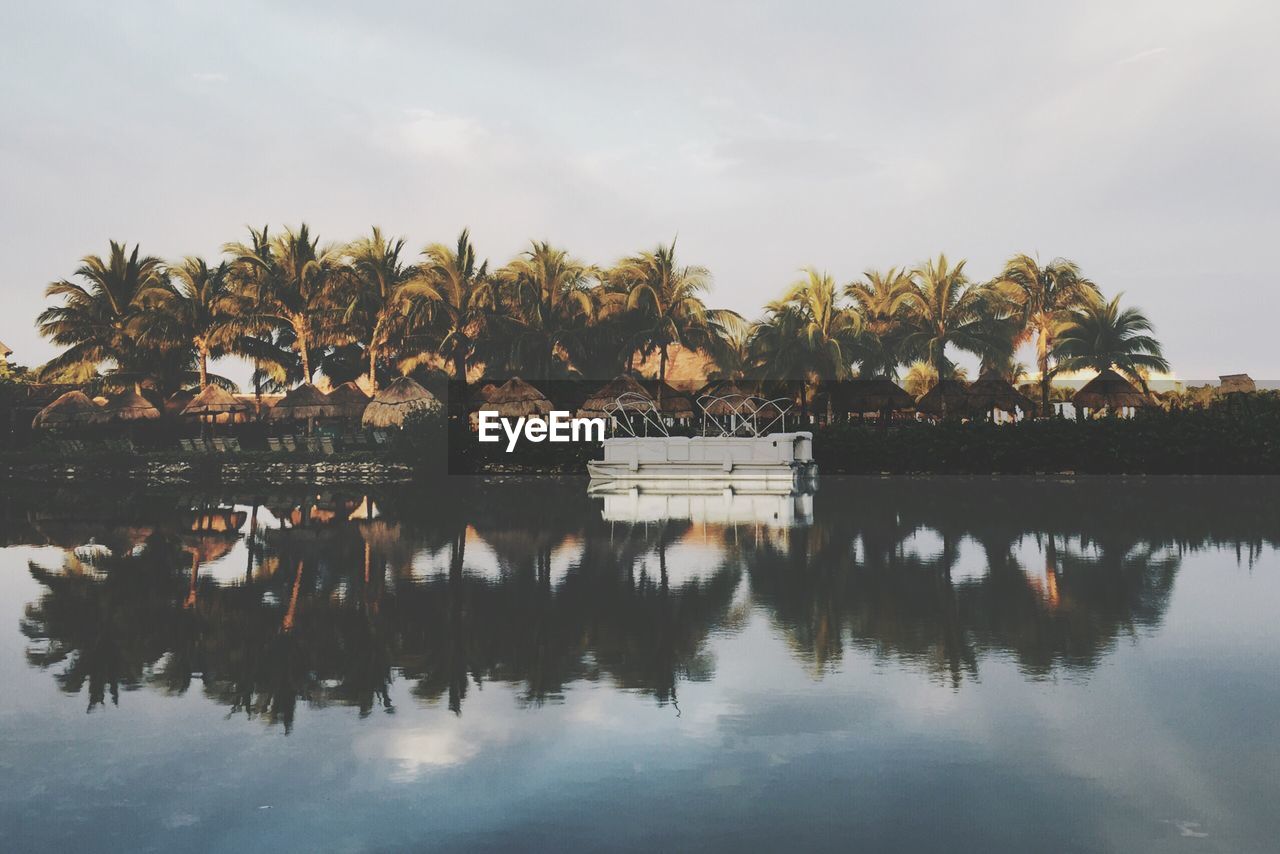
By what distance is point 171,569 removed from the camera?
1416 cm

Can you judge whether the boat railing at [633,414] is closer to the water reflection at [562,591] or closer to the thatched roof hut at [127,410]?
the water reflection at [562,591]

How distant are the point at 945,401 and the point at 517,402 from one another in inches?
582

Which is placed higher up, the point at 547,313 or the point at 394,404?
the point at 547,313

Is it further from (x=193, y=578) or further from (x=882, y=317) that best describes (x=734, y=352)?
(x=193, y=578)

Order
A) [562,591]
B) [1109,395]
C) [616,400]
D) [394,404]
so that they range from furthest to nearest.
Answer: [394,404], [1109,395], [616,400], [562,591]

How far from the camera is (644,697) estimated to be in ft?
24.6

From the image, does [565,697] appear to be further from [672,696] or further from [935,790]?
[935,790]

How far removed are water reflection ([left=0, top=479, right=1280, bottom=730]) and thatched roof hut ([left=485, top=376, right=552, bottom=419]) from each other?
44.3ft

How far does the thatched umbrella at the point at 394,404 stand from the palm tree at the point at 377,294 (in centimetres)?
557

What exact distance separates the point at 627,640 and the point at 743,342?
3722 cm

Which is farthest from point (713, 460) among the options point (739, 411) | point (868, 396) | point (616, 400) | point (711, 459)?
point (868, 396)

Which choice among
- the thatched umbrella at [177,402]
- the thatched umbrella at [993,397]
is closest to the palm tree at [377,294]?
the thatched umbrella at [177,402]

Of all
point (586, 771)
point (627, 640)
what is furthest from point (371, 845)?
point (627, 640)

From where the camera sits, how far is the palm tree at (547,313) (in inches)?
1703
